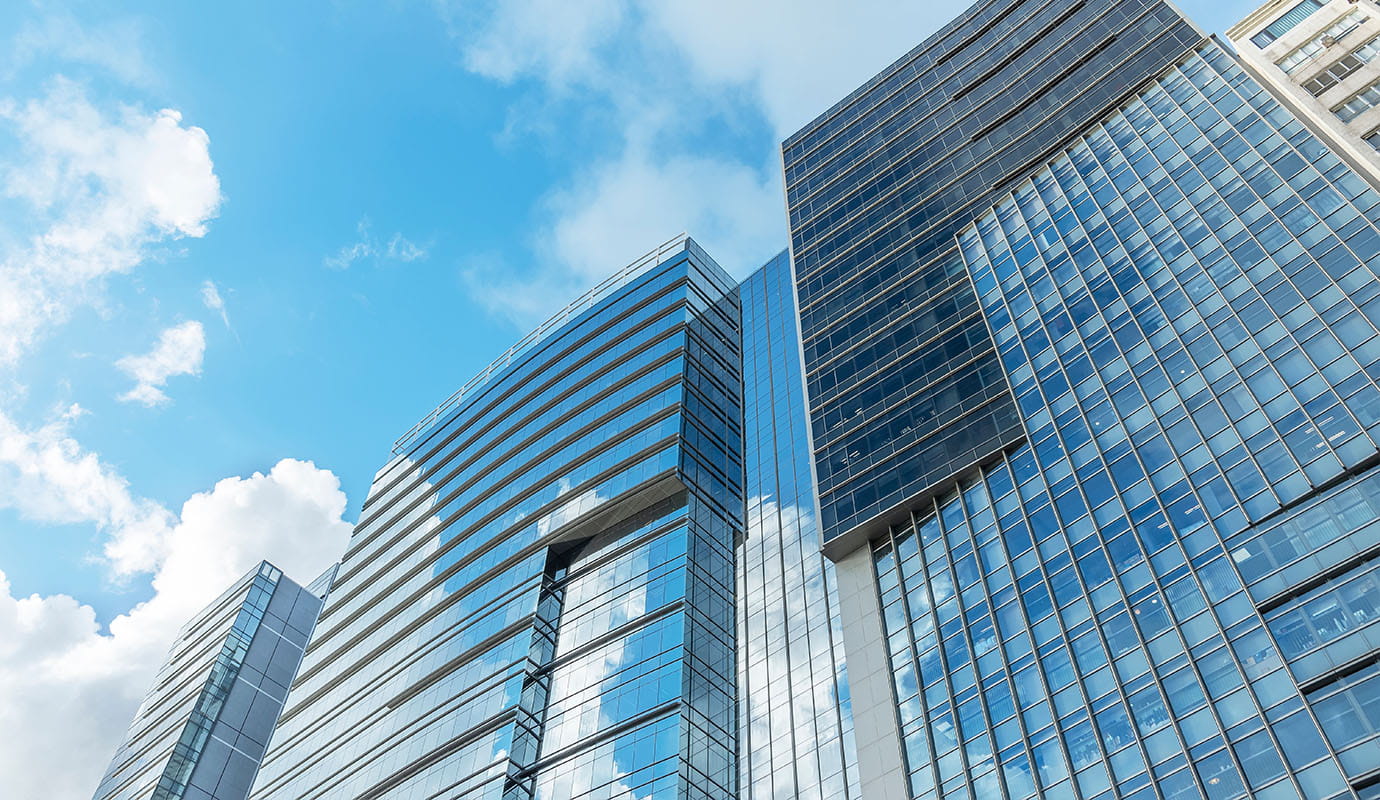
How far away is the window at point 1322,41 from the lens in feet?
184

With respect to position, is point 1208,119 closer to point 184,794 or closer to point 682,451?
point 682,451

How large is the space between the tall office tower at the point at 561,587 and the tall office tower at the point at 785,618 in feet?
4.20

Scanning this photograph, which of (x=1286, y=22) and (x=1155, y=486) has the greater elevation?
(x=1286, y=22)

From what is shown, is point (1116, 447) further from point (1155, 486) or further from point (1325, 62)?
point (1325, 62)

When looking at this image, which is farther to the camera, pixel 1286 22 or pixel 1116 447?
pixel 1286 22

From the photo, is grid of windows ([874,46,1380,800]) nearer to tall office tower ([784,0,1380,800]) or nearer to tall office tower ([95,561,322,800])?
tall office tower ([784,0,1380,800])

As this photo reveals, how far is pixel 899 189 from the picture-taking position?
73.1 metres

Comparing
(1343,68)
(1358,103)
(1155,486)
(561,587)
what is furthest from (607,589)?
(1343,68)

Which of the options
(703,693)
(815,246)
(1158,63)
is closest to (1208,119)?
(1158,63)

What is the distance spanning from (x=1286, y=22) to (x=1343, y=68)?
23.0 ft

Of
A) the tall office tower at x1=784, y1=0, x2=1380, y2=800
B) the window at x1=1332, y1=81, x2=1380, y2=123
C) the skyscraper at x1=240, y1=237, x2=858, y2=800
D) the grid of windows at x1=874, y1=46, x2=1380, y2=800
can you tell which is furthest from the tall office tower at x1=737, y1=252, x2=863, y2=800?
the window at x1=1332, y1=81, x2=1380, y2=123

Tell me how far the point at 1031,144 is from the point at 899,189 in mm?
9253

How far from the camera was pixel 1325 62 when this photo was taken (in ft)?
180

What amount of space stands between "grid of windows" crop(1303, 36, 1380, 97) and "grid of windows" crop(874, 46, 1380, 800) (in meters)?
2.48
